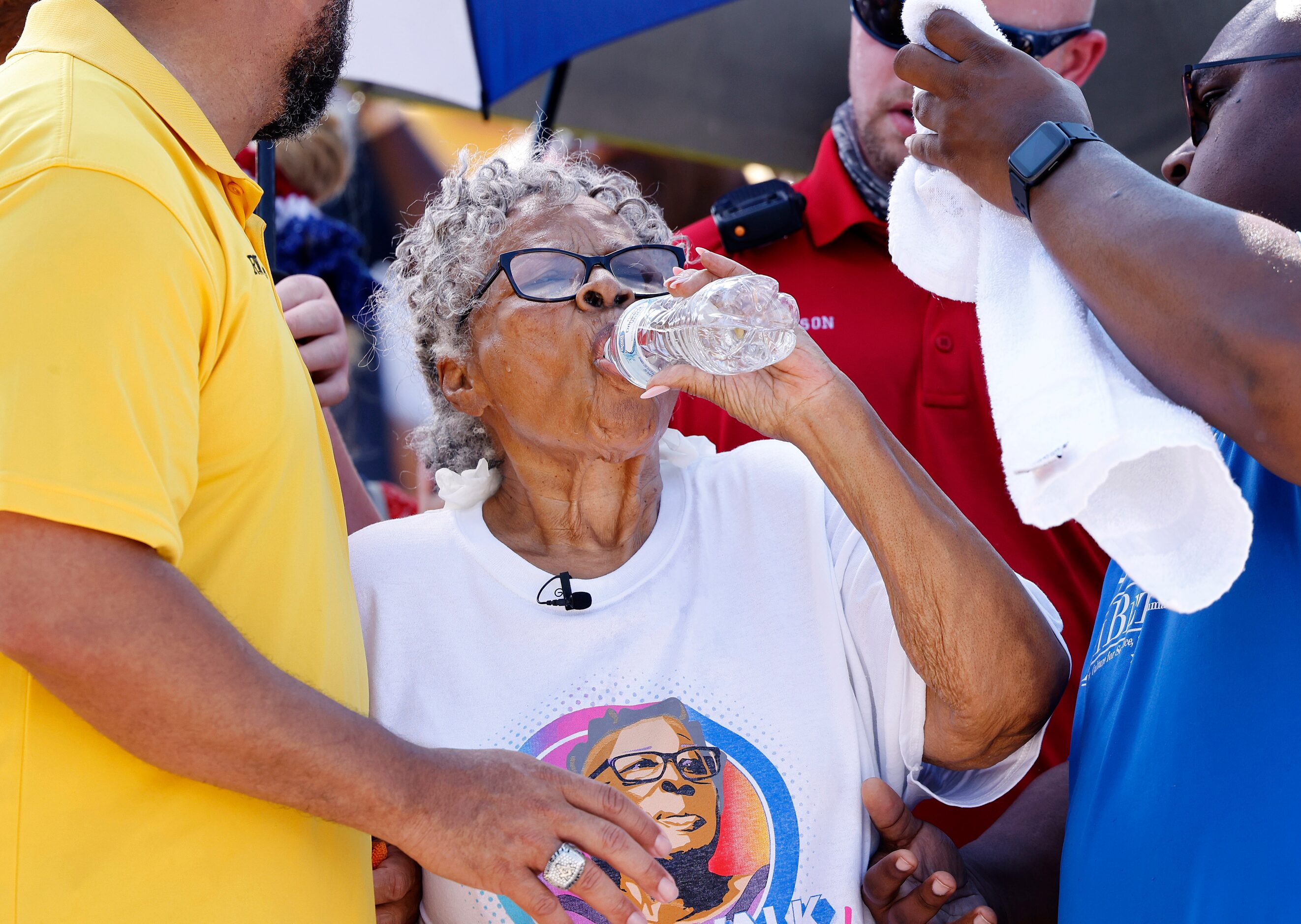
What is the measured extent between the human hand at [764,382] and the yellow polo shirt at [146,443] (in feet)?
2.02

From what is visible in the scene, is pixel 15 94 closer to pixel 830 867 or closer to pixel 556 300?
pixel 556 300

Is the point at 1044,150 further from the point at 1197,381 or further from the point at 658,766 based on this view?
the point at 658,766

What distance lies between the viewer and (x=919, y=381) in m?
2.89

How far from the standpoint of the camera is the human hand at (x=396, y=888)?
195 centimetres

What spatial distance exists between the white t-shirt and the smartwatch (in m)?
0.83

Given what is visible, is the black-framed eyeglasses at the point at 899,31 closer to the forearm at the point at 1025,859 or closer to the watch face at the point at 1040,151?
the watch face at the point at 1040,151

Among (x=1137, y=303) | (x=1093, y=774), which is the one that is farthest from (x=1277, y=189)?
(x=1093, y=774)

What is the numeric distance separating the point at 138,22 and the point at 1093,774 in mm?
1723

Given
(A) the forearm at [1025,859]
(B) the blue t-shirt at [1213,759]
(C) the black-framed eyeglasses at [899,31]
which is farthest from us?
(C) the black-framed eyeglasses at [899,31]

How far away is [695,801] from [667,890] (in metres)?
0.50

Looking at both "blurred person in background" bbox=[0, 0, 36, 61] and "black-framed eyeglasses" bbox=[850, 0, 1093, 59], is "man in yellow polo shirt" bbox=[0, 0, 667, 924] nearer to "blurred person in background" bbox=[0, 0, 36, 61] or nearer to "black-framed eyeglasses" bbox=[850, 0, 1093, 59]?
"blurred person in background" bbox=[0, 0, 36, 61]

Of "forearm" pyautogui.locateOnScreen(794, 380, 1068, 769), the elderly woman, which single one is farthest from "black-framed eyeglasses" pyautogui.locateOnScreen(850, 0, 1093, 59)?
"forearm" pyautogui.locateOnScreen(794, 380, 1068, 769)

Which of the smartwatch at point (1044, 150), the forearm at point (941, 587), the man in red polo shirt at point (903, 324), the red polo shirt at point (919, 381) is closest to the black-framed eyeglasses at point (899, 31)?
the man in red polo shirt at point (903, 324)

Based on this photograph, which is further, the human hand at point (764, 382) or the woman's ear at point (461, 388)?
the woman's ear at point (461, 388)
